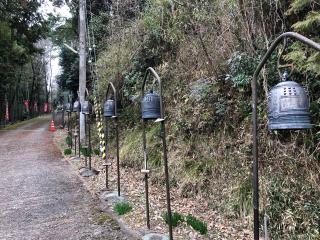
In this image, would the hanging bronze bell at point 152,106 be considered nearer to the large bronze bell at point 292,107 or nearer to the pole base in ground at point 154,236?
the pole base in ground at point 154,236

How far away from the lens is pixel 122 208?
5.88 metres

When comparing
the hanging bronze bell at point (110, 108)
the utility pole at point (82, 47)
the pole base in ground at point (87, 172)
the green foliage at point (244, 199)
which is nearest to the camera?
the green foliage at point (244, 199)

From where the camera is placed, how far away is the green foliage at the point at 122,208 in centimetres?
586

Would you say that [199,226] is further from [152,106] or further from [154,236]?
[152,106]

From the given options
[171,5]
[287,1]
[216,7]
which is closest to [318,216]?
[287,1]

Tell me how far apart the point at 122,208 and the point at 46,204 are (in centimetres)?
185

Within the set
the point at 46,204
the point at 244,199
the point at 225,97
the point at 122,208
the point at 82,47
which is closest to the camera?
the point at 244,199

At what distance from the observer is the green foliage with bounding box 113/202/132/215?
586cm

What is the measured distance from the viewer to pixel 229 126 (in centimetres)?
623

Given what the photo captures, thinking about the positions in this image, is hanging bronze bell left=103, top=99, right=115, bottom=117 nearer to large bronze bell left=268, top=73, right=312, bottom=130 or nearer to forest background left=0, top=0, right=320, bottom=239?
forest background left=0, top=0, right=320, bottom=239

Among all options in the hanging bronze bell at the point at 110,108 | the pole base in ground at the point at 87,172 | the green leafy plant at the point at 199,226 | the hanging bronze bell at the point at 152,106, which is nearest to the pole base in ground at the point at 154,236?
the green leafy plant at the point at 199,226

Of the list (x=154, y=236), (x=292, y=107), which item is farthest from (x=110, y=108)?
(x=292, y=107)

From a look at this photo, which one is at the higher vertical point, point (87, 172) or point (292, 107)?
point (292, 107)

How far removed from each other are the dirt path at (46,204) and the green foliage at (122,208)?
0.35 meters
